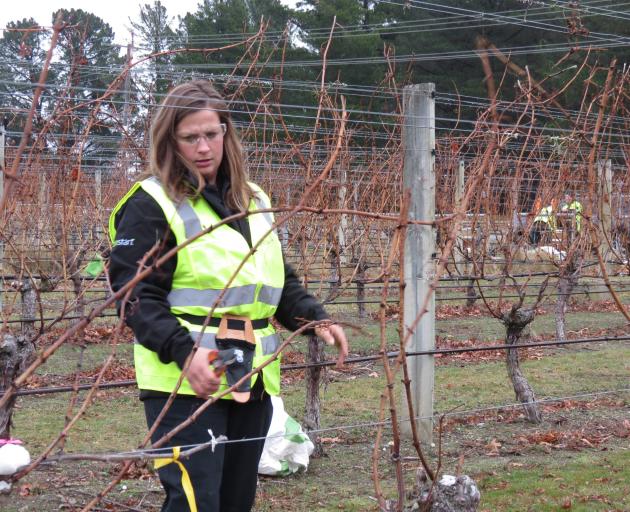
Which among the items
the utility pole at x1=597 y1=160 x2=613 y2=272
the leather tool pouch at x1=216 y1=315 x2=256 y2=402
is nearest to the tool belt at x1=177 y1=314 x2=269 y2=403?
the leather tool pouch at x1=216 y1=315 x2=256 y2=402

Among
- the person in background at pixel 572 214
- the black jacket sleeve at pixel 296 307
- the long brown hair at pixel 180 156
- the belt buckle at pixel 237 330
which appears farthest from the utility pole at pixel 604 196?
the belt buckle at pixel 237 330

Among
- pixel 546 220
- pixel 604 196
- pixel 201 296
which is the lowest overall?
pixel 546 220

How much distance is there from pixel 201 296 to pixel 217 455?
0.41 m

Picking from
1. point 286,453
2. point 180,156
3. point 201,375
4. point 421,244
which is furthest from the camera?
point 421,244

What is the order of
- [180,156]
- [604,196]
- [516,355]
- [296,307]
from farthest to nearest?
[516,355], [604,196], [296,307], [180,156]

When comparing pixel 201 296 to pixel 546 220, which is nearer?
pixel 201 296

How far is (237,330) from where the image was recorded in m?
2.45

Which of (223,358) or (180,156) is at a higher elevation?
(180,156)

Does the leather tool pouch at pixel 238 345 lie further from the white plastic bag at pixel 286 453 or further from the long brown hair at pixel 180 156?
the white plastic bag at pixel 286 453

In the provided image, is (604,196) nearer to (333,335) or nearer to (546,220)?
(333,335)

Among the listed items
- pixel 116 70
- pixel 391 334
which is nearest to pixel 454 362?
pixel 391 334

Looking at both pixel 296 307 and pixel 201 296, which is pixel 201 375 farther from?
pixel 296 307

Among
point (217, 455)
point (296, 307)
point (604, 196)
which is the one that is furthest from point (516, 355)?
point (217, 455)

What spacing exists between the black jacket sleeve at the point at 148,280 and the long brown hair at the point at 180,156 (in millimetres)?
92
